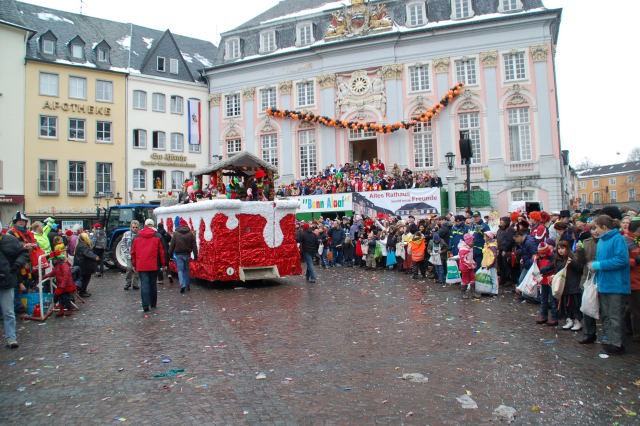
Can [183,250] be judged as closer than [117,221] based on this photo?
Yes

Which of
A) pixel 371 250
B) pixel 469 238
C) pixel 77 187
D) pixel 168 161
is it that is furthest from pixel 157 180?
pixel 469 238

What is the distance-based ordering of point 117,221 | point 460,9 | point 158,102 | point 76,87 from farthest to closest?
point 158,102 < point 76,87 < point 460,9 < point 117,221

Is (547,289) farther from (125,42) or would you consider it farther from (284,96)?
(125,42)

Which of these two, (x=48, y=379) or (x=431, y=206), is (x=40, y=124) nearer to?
(x=431, y=206)

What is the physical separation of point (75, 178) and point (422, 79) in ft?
77.6

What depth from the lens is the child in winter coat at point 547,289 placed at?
8383mm

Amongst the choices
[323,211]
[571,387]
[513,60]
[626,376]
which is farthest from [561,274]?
[513,60]

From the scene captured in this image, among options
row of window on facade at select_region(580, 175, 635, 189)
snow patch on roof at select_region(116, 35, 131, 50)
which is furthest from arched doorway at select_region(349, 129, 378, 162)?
row of window on facade at select_region(580, 175, 635, 189)

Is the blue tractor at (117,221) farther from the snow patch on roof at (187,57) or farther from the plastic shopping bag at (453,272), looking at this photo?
the snow patch on roof at (187,57)

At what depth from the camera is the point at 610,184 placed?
91.0m

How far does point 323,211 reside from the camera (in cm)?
2683

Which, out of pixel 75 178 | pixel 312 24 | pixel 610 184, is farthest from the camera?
pixel 610 184

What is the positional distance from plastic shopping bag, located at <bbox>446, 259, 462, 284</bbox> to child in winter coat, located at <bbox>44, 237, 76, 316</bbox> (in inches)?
337

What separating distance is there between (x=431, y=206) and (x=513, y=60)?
37.5 feet
